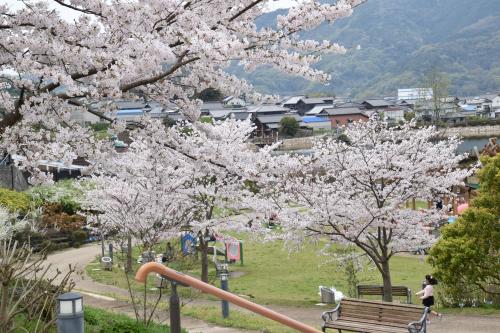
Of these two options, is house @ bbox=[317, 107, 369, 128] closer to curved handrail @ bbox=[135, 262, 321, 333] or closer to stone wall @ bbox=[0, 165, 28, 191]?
stone wall @ bbox=[0, 165, 28, 191]

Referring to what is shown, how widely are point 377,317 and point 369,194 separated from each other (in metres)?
5.36

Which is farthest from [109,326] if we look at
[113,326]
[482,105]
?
[482,105]

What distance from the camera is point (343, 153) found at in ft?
43.6

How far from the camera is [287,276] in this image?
669 inches

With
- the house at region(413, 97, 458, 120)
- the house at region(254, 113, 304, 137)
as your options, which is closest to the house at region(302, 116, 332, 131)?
the house at region(254, 113, 304, 137)

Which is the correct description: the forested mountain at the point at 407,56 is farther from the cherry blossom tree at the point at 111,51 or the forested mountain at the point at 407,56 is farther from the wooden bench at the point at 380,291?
the cherry blossom tree at the point at 111,51

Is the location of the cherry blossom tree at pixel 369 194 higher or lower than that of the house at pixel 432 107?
lower

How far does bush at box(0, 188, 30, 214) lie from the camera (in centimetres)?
2088

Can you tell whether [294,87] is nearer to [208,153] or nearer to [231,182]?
[231,182]

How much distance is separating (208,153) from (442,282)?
8059mm

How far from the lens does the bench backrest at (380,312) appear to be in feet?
25.6

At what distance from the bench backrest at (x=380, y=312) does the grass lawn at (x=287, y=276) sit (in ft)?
14.4

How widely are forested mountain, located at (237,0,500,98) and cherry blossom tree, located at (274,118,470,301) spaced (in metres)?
104

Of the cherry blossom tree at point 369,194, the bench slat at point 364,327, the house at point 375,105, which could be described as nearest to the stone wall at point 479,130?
the house at point 375,105
